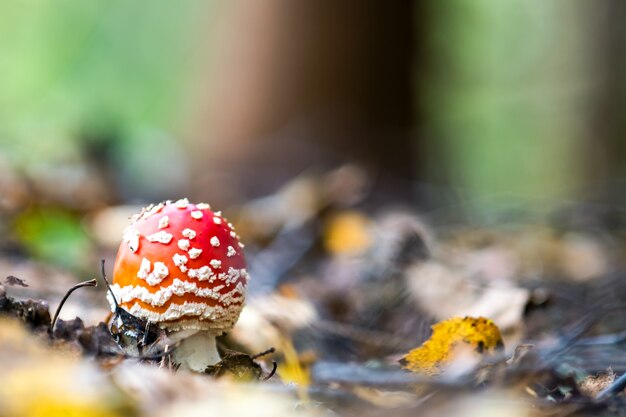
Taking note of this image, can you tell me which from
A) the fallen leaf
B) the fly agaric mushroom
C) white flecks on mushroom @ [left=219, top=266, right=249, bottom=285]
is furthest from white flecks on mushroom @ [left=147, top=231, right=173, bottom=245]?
the fallen leaf

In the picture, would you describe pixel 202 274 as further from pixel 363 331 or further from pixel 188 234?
pixel 363 331

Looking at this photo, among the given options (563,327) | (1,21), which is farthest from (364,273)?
(1,21)

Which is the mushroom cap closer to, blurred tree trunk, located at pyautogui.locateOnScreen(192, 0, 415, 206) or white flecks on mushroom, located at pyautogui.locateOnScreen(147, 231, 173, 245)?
white flecks on mushroom, located at pyautogui.locateOnScreen(147, 231, 173, 245)

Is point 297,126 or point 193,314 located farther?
point 297,126

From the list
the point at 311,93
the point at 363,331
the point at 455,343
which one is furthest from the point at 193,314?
the point at 311,93

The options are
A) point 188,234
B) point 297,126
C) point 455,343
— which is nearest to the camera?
point 188,234

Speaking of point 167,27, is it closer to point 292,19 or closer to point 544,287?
point 292,19

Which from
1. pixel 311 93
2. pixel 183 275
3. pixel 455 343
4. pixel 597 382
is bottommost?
pixel 597 382
